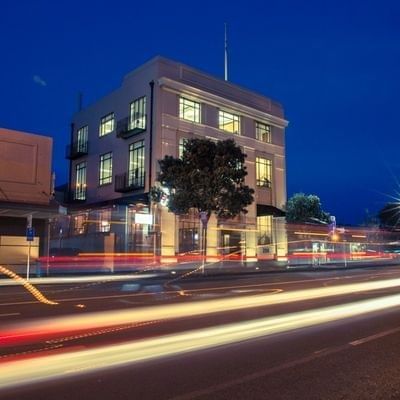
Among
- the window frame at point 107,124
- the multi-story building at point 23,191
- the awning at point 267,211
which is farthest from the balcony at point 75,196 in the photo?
the awning at point 267,211

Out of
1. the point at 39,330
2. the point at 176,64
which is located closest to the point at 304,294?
the point at 39,330

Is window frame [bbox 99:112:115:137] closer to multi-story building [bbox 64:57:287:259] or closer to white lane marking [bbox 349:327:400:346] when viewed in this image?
multi-story building [bbox 64:57:287:259]

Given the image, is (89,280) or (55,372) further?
(89,280)

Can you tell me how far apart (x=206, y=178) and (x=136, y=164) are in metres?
10.2

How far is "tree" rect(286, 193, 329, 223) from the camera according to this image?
5297cm

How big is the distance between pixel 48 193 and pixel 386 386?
2737cm

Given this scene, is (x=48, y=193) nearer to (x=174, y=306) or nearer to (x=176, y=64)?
(x=176, y=64)

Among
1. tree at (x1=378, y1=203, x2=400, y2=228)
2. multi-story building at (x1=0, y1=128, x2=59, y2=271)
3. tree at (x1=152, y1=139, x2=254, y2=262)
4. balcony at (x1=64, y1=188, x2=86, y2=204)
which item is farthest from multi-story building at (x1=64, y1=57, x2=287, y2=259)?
tree at (x1=378, y1=203, x2=400, y2=228)

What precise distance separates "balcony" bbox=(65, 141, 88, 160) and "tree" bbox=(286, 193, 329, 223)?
20.8 metres

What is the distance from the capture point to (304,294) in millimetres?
15227

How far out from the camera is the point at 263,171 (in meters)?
46.2

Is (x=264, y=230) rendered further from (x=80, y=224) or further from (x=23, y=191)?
(x=23, y=191)

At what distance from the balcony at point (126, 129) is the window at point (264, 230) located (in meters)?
12.9

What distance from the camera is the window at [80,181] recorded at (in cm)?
4684
